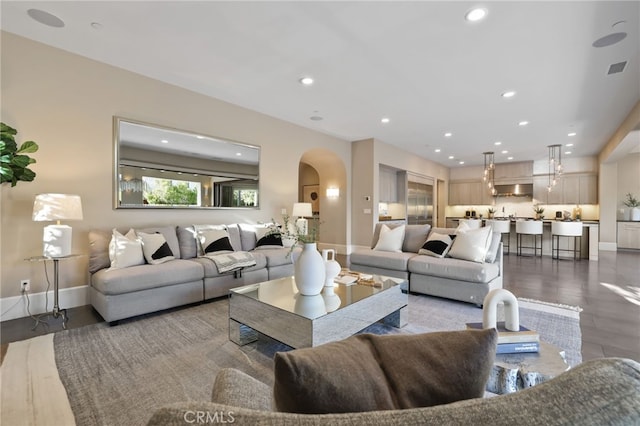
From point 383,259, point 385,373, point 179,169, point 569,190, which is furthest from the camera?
point 569,190

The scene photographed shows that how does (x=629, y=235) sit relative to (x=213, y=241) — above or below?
below

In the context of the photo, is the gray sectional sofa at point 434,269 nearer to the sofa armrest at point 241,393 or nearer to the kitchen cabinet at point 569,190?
the sofa armrest at point 241,393

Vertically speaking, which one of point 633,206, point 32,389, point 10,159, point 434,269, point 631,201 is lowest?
point 32,389

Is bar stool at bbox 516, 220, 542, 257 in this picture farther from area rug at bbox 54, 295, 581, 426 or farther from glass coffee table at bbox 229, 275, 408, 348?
glass coffee table at bbox 229, 275, 408, 348

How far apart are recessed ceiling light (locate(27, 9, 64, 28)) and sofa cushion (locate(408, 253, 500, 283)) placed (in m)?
4.65

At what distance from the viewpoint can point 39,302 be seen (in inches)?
125

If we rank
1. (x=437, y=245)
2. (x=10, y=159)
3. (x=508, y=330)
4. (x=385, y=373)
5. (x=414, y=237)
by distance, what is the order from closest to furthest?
(x=385, y=373)
(x=508, y=330)
(x=10, y=159)
(x=437, y=245)
(x=414, y=237)

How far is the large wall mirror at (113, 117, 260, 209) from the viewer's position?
12.5ft

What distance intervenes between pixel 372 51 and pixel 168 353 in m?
3.55

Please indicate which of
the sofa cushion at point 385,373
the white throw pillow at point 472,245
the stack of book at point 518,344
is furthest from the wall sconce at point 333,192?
the sofa cushion at point 385,373

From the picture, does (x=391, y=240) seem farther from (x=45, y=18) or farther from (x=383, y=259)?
(x=45, y=18)

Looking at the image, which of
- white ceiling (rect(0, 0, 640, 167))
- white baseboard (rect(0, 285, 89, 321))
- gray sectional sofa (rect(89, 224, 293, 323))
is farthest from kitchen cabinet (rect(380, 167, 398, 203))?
white baseboard (rect(0, 285, 89, 321))

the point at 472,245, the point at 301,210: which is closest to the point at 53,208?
the point at 301,210

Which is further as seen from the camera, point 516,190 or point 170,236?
point 516,190
